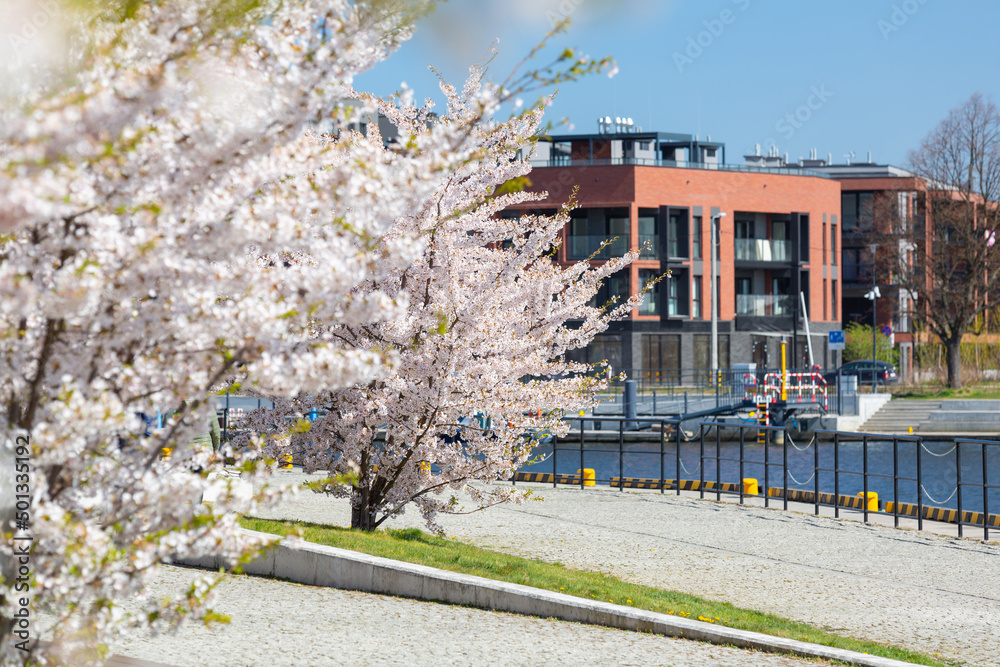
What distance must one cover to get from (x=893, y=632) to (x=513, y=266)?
462cm

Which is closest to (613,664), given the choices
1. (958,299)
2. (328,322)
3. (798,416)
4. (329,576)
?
(329,576)

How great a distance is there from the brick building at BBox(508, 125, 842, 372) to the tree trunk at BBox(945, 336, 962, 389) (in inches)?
372

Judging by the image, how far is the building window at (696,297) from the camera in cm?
5678

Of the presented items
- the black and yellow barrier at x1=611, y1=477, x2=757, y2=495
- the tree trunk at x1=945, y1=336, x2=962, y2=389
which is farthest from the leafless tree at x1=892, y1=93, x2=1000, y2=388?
the black and yellow barrier at x1=611, y1=477, x2=757, y2=495

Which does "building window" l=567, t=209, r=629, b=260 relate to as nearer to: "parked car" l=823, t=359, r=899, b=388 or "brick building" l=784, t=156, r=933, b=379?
"parked car" l=823, t=359, r=899, b=388

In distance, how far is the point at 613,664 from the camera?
7.16 m

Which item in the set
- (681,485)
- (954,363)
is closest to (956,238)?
(954,363)

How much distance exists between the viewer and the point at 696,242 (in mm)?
57031

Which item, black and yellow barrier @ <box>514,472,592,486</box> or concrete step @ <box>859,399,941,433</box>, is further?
concrete step @ <box>859,399,941,433</box>

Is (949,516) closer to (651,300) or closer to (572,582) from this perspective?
(572,582)

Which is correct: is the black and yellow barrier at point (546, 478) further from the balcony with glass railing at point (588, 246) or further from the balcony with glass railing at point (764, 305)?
the balcony with glass railing at point (764, 305)

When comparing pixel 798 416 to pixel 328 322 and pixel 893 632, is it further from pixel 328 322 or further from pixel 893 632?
pixel 328 322

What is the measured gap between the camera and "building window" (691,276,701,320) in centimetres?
5678

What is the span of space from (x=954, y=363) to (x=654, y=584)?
40.4 metres
